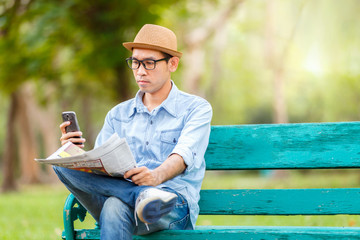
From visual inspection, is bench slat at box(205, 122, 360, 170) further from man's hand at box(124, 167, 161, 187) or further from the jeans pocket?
man's hand at box(124, 167, 161, 187)

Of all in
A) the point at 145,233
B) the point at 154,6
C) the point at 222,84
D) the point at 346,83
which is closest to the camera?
the point at 145,233

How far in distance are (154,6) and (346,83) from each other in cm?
893

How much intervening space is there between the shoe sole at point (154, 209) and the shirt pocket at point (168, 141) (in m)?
0.66

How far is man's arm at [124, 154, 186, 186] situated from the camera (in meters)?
2.93

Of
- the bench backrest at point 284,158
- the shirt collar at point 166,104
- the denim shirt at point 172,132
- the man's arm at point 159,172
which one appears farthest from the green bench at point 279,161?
the man's arm at point 159,172

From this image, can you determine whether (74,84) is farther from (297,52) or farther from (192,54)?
(297,52)

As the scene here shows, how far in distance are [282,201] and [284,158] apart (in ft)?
0.88

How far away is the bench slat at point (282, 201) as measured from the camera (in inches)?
132

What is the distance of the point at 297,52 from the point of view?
2298 cm

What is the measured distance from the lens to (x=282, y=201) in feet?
11.3

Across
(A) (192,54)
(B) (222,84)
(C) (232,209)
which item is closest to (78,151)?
(C) (232,209)

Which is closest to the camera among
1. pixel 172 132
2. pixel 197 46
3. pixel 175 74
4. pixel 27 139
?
pixel 172 132

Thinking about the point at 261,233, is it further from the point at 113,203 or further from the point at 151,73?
the point at 151,73

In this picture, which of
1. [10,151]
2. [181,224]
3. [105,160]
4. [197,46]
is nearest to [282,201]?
[181,224]
